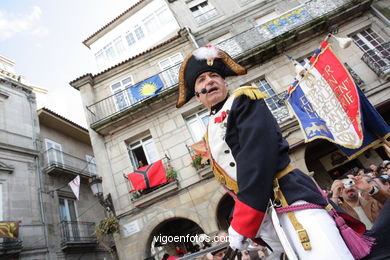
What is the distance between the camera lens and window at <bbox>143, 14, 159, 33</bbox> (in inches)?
551

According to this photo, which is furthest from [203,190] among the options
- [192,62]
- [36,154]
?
[36,154]

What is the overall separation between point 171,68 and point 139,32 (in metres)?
4.91

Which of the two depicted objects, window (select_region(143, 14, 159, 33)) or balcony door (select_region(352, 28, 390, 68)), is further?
window (select_region(143, 14, 159, 33))

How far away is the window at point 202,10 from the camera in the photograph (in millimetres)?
13047

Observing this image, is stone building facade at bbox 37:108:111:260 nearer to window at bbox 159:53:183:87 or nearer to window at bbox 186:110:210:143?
window at bbox 159:53:183:87

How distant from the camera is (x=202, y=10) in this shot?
44.1 ft

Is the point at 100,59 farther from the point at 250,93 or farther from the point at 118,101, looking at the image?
the point at 250,93

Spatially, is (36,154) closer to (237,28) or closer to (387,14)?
(237,28)

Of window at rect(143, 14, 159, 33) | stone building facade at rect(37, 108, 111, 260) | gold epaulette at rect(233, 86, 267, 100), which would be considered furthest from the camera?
window at rect(143, 14, 159, 33)

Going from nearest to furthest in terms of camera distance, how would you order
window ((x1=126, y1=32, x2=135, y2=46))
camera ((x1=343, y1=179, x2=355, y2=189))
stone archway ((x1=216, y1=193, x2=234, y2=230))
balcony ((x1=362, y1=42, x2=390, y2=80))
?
camera ((x1=343, y1=179, x2=355, y2=189)), balcony ((x1=362, y1=42, x2=390, y2=80)), stone archway ((x1=216, y1=193, x2=234, y2=230)), window ((x1=126, y1=32, x2=135, y2=46))

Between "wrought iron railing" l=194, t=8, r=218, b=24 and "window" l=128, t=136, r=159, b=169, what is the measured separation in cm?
755

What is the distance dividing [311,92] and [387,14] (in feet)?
25.6

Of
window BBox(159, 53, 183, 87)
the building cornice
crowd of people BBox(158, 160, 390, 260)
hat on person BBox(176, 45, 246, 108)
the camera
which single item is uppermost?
the building cornice

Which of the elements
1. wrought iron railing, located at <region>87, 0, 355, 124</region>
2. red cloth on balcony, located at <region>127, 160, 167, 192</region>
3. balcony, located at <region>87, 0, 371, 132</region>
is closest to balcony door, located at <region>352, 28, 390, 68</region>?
balcony, located at <region>87, 0, 371, 132</region>
